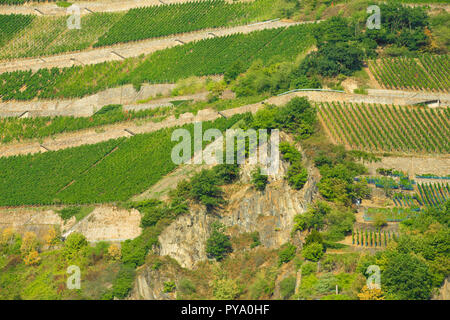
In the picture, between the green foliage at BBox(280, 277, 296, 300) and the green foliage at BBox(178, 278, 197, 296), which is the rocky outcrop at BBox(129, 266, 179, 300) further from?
the green foliage at BBox(280, 277, 296, 300)

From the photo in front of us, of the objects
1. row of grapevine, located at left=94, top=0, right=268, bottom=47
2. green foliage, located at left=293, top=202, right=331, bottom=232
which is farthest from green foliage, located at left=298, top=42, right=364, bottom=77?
green foliage, located at left=293, top=202, right=331, bottom=232

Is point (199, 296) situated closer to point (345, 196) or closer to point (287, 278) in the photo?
point (287, 278)

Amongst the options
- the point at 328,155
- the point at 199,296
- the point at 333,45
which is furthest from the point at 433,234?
the point at 333,45

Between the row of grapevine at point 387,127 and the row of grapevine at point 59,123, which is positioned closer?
the row of grapevine at point 387,127

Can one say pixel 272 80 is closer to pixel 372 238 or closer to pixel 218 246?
pixel 218 246

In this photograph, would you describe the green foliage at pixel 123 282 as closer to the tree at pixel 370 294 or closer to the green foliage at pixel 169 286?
the green foliage at pixel 169 286

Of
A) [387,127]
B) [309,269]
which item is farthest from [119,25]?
[309,269]

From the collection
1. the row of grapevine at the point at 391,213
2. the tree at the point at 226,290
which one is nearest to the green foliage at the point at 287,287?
the tree at the point at 226,290
